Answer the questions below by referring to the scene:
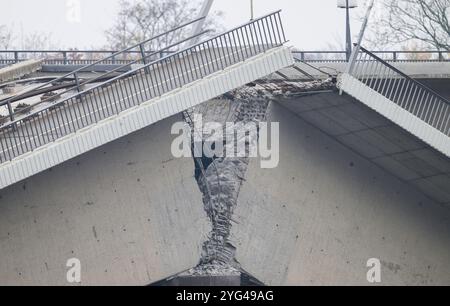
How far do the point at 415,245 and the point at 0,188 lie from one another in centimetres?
954

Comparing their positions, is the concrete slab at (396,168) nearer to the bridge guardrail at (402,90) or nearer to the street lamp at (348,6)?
the bridge guardrail at (402,90)

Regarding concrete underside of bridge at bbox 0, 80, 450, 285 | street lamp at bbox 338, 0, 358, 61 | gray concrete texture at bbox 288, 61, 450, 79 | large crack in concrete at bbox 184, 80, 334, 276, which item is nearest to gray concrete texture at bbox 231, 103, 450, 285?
concrete underside of bridge at bbox 0, 80, 450, 285

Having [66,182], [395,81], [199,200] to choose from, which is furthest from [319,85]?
[66,182]

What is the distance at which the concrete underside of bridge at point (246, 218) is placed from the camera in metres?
25.0

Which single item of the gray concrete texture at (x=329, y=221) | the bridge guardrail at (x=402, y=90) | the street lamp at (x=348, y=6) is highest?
the street lamp at (x=348, y=6)

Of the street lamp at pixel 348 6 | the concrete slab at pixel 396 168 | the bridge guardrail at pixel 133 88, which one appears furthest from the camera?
the street lamp at pixel 348 6

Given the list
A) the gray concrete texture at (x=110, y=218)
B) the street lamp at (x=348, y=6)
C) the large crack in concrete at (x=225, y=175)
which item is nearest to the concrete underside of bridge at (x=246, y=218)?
the gray concrete texture at (x=110, y=218)

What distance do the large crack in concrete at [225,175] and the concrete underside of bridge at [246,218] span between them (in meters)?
0.14

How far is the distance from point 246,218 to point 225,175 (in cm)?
98

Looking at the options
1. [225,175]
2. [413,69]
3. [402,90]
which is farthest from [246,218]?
[413,69]

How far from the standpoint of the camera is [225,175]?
26.2 metres

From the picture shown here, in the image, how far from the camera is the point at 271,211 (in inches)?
1038
